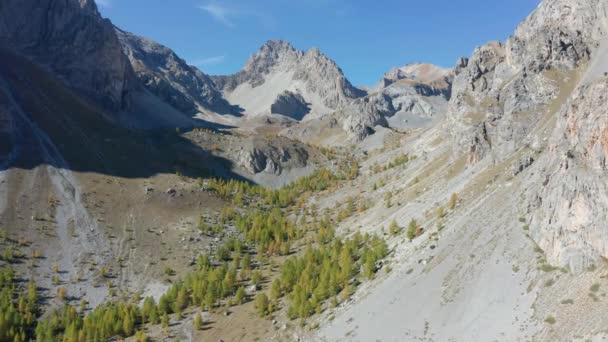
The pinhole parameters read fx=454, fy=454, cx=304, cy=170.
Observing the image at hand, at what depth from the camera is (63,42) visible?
188625mm

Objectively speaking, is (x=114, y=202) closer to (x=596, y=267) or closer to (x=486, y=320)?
(x=486, y=320)

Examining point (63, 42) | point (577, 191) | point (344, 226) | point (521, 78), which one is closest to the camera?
point (577, 191)

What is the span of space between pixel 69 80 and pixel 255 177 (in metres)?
91.0

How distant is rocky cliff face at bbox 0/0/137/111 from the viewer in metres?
178

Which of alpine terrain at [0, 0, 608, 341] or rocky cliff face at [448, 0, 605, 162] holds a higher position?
rocky cliff face at [448, 0, 605, 162]

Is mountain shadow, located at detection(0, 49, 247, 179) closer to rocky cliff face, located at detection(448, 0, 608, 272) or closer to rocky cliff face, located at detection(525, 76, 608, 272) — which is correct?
rocky cliff face, located at detection(448, 0, 608, 272)

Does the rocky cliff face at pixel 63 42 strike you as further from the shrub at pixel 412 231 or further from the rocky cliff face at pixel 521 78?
the shrub at pixel 412 231

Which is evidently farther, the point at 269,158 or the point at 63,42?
the point at 63,42

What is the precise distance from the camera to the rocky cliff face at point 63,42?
17825 cm

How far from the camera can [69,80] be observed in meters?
182

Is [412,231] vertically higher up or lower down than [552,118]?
lower down

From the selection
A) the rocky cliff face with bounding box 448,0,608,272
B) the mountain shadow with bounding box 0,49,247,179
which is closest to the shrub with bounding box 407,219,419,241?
the rocky cliff face with bounding box 448,0,608,272

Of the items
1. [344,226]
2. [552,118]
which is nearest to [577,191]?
[552,118]

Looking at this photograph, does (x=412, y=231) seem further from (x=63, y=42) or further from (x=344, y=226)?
(x=63, y=42)
